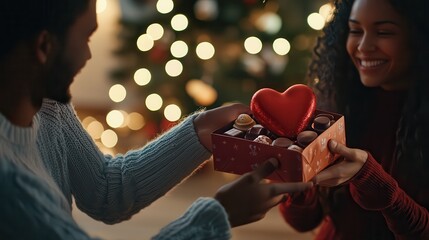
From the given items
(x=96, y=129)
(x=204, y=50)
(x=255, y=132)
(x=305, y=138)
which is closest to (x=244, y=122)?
(x=255, y=132)

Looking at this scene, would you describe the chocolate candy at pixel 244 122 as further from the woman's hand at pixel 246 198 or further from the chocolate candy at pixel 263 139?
the woman's hand at pixel 246 198

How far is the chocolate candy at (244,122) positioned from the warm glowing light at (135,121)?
2090 mm

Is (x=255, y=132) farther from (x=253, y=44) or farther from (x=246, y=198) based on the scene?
(x=253, y=44)

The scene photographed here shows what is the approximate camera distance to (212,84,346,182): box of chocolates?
1433 millimetres

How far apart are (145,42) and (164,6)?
0.71 ft

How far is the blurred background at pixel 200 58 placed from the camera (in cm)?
302

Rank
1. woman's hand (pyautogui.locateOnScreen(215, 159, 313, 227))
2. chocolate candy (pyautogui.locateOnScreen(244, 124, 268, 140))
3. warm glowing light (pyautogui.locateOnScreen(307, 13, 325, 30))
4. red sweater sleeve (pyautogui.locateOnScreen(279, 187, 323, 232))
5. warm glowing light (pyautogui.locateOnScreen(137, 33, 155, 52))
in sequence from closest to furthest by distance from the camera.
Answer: woman's hand (pyautogui.locateOnScreen(215, 159, 313, 227)) < chocolate candy (pyautogui.locateOnScreen(244, 124, 268, 140)) < red sweater sleeve (pyautogui.locateOnScreen(279, 187, 323, 232)) < warm glowing light (pyautogui.locateOnScreen(307, 13, 325, 30)) < warm glowing light (pyautogui.locateOnScreen(137, 33, 155, 52))

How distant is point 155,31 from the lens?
318cm

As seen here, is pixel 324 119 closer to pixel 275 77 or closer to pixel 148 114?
pixel 275 77

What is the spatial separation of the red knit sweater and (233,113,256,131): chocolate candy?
27 cm

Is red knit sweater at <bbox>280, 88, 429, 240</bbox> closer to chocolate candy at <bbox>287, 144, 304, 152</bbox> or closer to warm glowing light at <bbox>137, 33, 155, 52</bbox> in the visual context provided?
chocolate candy at <bbox>287, 144, 304, 152</bbox>

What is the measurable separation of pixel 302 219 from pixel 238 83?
1.30 meters

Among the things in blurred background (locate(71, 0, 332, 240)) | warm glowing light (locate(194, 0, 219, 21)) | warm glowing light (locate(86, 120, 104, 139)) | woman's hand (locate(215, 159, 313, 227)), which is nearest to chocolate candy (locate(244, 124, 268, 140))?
woman's hand (locate(215, 159, 313, 227))

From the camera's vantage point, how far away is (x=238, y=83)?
3.20 m
